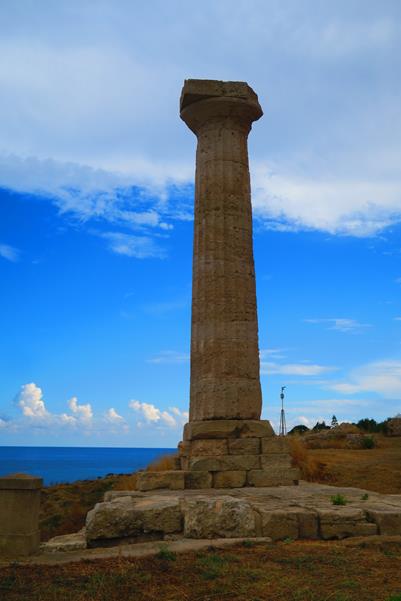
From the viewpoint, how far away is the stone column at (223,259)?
11.4m

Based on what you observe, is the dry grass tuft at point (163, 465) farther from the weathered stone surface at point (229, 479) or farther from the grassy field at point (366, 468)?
the grassy field at point (366, 468)

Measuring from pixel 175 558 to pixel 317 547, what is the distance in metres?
1.70

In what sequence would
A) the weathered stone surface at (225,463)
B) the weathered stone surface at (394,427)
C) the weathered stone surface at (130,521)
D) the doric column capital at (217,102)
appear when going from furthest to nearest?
the weathered stone surface at (394,427) → the doric column capital at (217,102) → the weathered stone surface at (225,463) → the weathered stone surface at (130,521)

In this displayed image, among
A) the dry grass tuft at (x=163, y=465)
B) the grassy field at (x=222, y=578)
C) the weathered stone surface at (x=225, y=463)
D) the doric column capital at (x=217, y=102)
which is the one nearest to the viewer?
the grassy field at (x=222, y=578)

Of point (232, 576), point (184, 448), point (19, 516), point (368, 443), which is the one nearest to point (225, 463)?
point (184, 448)

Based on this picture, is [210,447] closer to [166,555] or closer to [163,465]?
[163,465]

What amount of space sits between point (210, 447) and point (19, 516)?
495cm

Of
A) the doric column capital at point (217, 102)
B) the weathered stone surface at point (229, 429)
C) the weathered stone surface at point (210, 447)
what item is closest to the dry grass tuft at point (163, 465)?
the weathered stone surface at point (210, 447)

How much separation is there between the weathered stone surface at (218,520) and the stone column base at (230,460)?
344 cm

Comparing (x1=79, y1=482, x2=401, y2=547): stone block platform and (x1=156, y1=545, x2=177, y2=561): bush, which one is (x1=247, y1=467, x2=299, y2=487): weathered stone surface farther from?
(x1=156, y1=545, x2=177, y2=561): bush

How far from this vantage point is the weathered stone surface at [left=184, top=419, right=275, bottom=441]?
1097 cm

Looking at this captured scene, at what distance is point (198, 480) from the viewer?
34.7ft

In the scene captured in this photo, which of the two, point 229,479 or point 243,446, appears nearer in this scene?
point 229,479

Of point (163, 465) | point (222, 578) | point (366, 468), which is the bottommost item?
point (222, 578)
